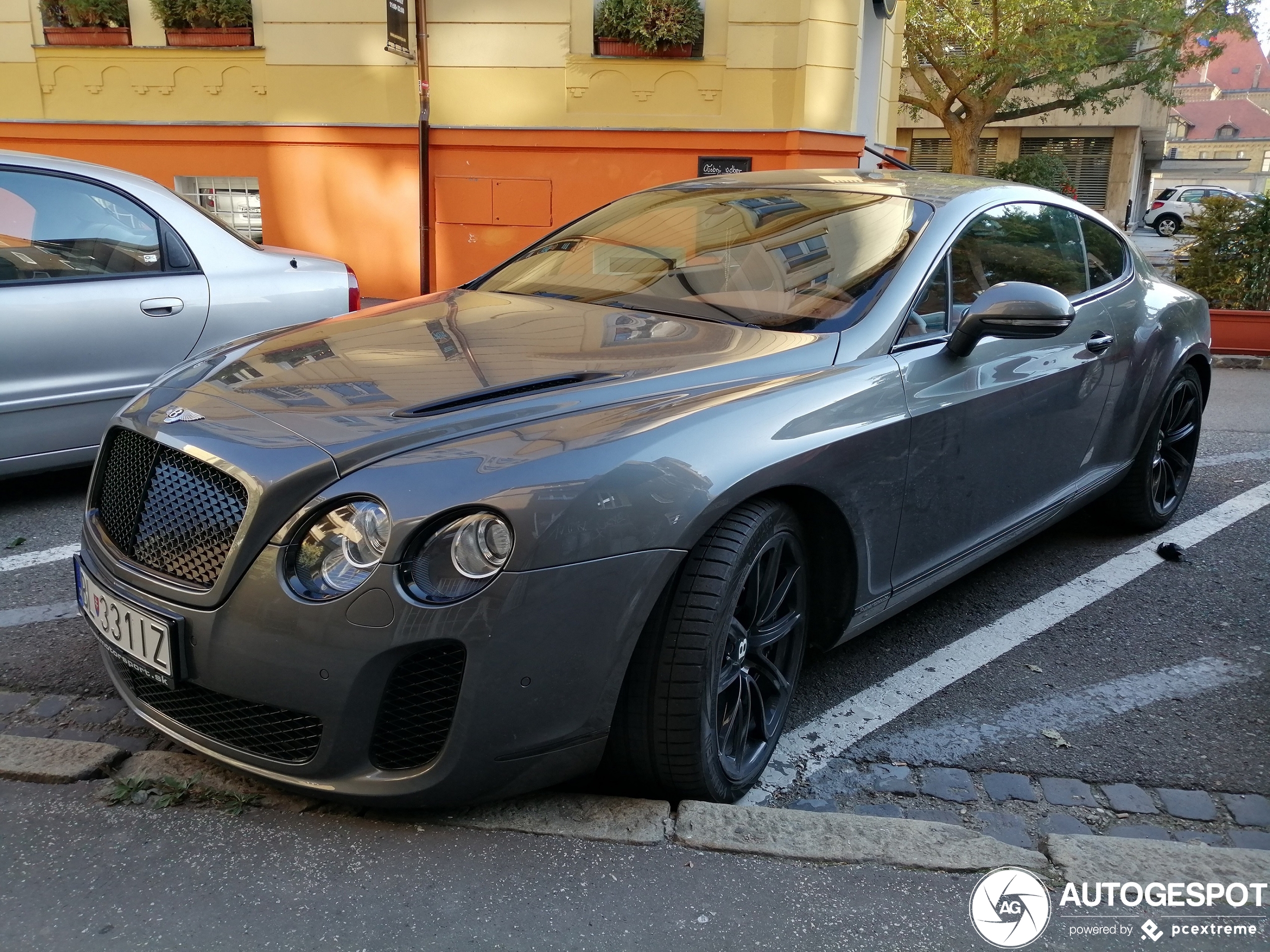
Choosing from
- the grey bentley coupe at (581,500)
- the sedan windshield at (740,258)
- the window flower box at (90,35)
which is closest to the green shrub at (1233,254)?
the grey bentley coupe at (581,500)

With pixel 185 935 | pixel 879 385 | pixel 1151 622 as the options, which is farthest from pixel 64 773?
pixel 1151 622

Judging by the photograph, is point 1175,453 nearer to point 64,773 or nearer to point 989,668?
point 989,668

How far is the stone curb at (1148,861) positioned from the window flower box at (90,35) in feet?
40.1

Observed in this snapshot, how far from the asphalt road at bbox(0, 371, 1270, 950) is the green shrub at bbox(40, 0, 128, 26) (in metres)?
10.3

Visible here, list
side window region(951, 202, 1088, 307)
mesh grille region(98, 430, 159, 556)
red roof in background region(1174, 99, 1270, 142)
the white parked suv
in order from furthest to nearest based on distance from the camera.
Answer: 1. red roof in background region(1174, 99, 1270, 142)
2. the white parked suv
3. side window region(951, 202, 1088, 307)
4. mesh grille region(98, 430, 159, 556)

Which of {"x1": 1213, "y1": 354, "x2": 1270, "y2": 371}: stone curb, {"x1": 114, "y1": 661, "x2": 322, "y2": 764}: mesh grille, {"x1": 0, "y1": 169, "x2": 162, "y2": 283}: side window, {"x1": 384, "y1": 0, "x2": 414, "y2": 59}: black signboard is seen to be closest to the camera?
{"x1": 114, "y1": 661, "x2": 322, "y2": 764}: mesh grille

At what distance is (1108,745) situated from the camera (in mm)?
3014

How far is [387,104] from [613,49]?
2.37 m

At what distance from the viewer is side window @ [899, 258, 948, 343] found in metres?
3.11

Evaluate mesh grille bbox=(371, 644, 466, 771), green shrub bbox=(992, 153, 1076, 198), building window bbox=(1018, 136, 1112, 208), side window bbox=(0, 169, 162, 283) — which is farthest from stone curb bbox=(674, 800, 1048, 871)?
building window bbox=(1018, 136, 1112, 208)

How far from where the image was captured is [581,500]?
7.12 feet

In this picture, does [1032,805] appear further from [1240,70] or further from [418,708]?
[1240,70]

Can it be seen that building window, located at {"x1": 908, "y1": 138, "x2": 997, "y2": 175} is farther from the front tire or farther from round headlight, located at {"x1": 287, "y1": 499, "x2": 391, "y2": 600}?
round headlight, located at {"x1": 287, "y1": 499, "x2": 391, "y2": 600}

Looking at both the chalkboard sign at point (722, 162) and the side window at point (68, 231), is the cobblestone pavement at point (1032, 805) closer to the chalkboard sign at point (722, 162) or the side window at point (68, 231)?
the side window at point (68, 231)
